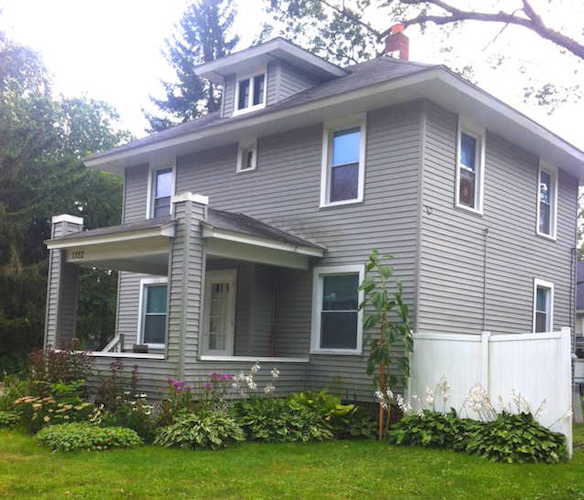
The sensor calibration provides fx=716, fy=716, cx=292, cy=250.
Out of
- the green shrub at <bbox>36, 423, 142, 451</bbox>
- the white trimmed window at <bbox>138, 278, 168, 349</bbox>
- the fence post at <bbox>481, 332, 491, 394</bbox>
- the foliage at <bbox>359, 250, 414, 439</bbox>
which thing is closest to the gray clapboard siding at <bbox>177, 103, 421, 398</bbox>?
the foliage at <bbox>359, 250, 414, 439</bbox>

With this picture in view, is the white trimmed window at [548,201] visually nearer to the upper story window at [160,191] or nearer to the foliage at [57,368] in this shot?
the upper story window at [160,191]

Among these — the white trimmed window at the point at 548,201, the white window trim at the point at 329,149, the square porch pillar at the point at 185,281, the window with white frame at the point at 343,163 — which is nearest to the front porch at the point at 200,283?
the square porch pillar at the point at 185,281

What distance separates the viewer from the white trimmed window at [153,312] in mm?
15477

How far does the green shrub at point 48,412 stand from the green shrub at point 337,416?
295 cm

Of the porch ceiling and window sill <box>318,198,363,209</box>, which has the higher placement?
window sill <box>318,198,363,209</box>

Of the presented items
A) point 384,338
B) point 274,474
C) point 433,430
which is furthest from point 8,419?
point 433,430

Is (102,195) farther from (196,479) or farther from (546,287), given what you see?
(196,479)

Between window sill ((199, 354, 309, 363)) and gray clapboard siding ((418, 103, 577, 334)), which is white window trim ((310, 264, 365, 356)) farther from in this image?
gray clapboard siding ((418, 103, 577, 334))

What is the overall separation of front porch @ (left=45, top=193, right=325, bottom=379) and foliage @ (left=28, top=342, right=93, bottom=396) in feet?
1.51

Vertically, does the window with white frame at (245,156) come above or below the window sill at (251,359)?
above

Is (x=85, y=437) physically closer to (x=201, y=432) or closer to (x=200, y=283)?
(x=201, y=432)

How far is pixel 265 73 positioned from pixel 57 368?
7.25m

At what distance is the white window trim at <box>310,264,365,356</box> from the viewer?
12073 mm

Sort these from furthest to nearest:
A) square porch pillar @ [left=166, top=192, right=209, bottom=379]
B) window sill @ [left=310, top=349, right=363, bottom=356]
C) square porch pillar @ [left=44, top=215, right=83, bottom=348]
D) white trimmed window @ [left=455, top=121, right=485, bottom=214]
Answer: square porch pillar @ [left=44, top=215, right=83, bottom=348] → white trimmed window @ [left=455, top=121, right=485, bottom=214] → window sill @ [left=310, top=349, right=363, bottom=356] → square porch pillar @ [left=166, top=192, right=209, bottom=379]
